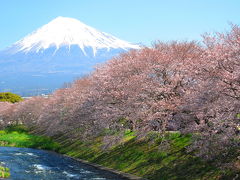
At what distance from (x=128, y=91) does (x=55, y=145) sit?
24.1 meters

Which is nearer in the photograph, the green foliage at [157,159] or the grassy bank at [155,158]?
the grassy bank at [155,158]

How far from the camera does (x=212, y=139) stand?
22.8 meters

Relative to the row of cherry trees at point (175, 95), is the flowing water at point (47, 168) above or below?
below

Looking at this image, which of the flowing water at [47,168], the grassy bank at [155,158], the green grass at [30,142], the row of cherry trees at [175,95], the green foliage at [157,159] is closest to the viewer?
the row of cherry trees at [175,95]

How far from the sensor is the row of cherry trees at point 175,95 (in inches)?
855

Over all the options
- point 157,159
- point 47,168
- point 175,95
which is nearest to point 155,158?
point 157,159

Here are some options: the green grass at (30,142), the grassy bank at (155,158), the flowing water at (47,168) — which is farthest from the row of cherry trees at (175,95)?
the flowing water at (47,168)

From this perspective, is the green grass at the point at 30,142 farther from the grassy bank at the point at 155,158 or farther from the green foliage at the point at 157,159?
the green foliage at the point at 157,159

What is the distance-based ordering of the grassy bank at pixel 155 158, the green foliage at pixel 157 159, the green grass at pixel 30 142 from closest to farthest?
the grassy bank at pixel 155 158, the green foliage at pixel 157 159, the green grass at pixel 30 142

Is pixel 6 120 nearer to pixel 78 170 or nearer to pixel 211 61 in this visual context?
pixel 78 170

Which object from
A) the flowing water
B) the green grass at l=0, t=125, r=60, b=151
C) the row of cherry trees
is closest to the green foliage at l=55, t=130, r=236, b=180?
the row of cherry trees

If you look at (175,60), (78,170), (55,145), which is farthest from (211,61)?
(55,145)

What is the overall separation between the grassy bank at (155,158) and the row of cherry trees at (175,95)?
5.23 feet

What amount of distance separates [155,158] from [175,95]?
19.7 ft
